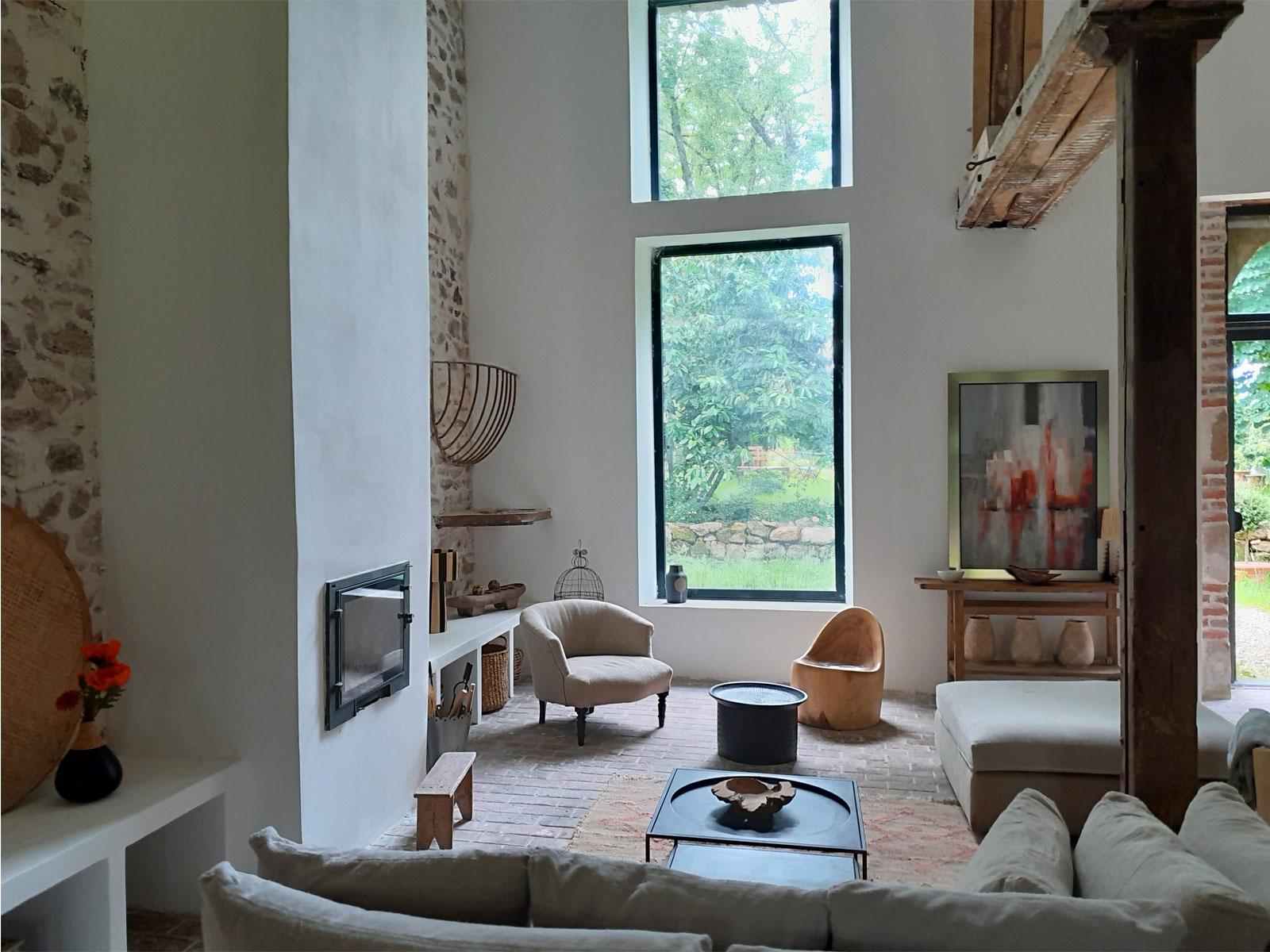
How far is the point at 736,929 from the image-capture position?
153 centimetres

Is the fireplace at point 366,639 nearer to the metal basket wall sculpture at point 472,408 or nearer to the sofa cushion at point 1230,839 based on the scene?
the metal basket wall sculpture at point 472,408

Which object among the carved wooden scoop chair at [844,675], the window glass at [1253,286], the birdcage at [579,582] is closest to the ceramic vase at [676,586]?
the birdcage at [579,582]

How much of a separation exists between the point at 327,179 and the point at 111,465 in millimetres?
1257

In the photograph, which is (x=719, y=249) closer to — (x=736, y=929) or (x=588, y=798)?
(x=588, y=798)

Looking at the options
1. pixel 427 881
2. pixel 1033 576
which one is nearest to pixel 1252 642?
pixel 1033 576

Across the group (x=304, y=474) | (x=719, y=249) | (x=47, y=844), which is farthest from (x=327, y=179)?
(x=719, y=249)

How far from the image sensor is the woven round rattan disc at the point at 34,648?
8.51 feet

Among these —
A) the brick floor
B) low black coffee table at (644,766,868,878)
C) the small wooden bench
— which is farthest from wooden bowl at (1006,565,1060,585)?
the small wooden bench

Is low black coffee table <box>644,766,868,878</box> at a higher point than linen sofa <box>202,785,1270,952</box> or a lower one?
lower

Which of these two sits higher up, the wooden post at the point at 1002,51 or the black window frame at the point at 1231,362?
the wooden post at the point at 1002,51

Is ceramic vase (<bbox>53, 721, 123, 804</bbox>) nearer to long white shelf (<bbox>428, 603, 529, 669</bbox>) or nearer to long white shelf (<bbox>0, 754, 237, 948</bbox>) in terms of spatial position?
long white shelf (<bbox>0, 754, 237, 948</bbox>)

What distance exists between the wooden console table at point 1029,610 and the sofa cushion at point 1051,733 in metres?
1.28

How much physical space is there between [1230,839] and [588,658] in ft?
11.4

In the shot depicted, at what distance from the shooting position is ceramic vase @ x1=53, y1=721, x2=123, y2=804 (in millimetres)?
2613
